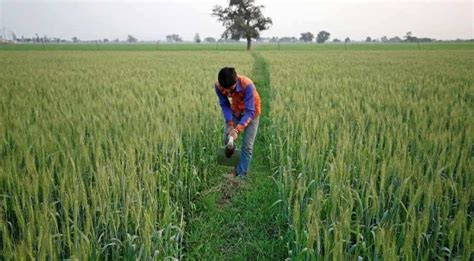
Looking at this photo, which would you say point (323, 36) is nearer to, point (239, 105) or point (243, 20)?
point (243, 20)

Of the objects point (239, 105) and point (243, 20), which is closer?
point (239, 105)

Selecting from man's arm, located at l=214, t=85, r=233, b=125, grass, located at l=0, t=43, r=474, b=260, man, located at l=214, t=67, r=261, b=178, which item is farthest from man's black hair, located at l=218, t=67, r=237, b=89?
grass, located at l=0, t=43, r=474, b=260

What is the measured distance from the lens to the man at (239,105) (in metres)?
3.76

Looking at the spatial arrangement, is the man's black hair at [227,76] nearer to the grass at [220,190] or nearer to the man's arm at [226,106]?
the man's arm at [226,106]

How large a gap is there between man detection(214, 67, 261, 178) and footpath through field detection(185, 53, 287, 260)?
415 mm

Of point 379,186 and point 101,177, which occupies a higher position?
point 101,177

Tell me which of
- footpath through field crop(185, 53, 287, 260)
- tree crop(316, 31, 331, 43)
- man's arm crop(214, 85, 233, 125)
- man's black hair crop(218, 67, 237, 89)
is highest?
tree crop(316, 31, 331, 43)

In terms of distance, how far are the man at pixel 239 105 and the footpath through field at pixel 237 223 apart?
0.41 meters

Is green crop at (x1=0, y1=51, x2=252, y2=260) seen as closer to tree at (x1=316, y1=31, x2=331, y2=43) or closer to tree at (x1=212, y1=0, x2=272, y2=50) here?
tree at (x1=212, y1=0, x2=272, y2=50)

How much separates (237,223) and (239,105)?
150 cm

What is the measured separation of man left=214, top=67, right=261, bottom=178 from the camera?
3760 mm

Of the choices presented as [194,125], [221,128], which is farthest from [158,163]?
[221,128]

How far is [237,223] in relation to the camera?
11.5 feet

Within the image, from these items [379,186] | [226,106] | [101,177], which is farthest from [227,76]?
[379,186]
